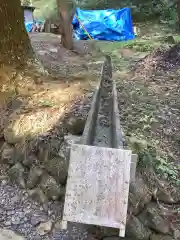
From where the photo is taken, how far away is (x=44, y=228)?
391 cm

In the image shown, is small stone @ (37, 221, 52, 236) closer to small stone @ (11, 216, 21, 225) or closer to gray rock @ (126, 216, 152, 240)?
small stone @ (11, 216, 21, 225)

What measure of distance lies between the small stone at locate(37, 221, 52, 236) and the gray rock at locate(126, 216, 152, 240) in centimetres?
87

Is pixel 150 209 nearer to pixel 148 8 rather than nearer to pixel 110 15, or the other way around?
pixel 110 15

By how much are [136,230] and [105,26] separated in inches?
365

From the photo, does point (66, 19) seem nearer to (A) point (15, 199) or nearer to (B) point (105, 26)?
(B) point (105, 26)

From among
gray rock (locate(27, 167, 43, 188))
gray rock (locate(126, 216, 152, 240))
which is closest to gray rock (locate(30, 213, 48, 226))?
gray rock (locate(27, 167, 43, 188))

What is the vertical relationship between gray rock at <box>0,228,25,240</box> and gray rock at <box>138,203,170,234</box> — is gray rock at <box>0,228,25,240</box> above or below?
below

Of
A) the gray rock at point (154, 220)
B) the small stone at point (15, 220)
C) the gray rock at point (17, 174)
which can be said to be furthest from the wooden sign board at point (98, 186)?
the gray rock at point (17, 174)

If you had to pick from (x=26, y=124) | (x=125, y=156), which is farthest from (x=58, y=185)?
(x=125, y=156)

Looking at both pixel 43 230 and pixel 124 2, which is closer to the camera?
pixel 43 230

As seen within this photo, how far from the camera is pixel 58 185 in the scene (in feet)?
13.8

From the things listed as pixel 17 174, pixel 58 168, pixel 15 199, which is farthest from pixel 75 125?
pixel 15 199

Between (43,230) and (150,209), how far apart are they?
1200 mm

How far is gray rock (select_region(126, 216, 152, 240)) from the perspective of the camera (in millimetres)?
3758
